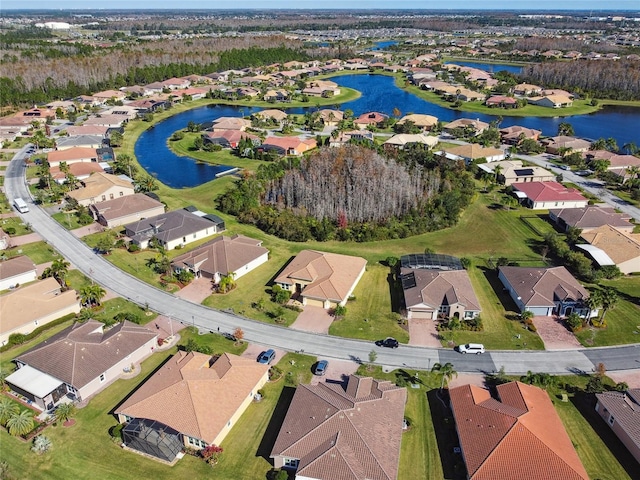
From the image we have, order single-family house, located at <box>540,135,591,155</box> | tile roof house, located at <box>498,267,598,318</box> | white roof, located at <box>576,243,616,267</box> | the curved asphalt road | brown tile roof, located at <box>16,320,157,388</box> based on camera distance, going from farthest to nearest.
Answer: single-family house, located at <box>540,135,591,155</box>, white roof, located at <box>576,243,616,267</box>, tile roof house, located at <box>498,267,598,318</box>, the curved asphalt road, brown tile roof, located at <box>16,320,157,388</box>

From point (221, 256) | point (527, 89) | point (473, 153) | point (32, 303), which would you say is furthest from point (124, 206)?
point (527, 89)

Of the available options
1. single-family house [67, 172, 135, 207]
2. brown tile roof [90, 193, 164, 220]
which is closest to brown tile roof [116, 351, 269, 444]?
brown tile roof [90, 193, 164, 220]

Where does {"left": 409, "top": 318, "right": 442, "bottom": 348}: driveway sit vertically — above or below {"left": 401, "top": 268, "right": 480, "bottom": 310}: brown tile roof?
below

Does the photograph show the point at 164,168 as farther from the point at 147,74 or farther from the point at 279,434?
the point at 147,74

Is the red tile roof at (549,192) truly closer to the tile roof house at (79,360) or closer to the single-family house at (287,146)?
the single-family house at (287,146)

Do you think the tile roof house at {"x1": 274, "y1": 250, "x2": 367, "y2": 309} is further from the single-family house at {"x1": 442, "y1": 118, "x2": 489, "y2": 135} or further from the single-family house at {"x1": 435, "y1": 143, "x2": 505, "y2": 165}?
the single-family house at {"x1": 442, "y1": 118, "x2": 489, "y2": 135}

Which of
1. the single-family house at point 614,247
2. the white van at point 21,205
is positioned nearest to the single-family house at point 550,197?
the single-family house at point 614,247

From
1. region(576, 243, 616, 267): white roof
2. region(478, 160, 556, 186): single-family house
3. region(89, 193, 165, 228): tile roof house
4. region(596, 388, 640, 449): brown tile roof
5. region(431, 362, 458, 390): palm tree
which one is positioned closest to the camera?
region(596, 388, 640, 449): brown tile roof
